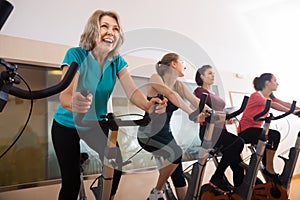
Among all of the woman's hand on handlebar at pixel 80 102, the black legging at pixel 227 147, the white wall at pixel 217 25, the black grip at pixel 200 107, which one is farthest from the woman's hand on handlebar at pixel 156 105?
the white wall at pixel 217 25

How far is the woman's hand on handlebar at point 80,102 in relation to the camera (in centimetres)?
102

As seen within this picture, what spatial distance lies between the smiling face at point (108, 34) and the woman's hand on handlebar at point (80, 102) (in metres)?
0.65

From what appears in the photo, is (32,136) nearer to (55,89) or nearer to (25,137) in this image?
(25,137)

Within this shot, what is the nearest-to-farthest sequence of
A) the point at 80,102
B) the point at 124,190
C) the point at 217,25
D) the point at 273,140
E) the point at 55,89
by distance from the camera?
the point at 55,89, the point at 80,102, the point at 124,190, the point at 273,140, the point at 217,25

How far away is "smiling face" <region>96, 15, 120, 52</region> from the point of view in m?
1.63

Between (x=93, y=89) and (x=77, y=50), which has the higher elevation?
(x=77, y=50)

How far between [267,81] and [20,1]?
285 cm

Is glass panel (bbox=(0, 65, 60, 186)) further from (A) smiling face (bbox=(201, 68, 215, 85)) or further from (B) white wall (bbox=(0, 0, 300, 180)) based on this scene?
(A) smiling face (bbox=(201, 68, 215, 85))

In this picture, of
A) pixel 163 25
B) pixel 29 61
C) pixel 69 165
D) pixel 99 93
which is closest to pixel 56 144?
pixel 69 165

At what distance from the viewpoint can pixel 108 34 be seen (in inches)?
65.1

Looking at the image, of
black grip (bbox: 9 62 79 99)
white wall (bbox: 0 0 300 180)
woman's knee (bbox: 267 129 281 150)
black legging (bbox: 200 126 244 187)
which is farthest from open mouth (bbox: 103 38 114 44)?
woman's knee (bbox: 267 129 281 150)

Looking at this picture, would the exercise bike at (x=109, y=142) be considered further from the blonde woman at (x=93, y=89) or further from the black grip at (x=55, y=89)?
the black grip at (x=55, y=89)

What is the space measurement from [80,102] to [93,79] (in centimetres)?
54

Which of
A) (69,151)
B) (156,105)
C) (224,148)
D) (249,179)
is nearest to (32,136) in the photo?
(69,151)
